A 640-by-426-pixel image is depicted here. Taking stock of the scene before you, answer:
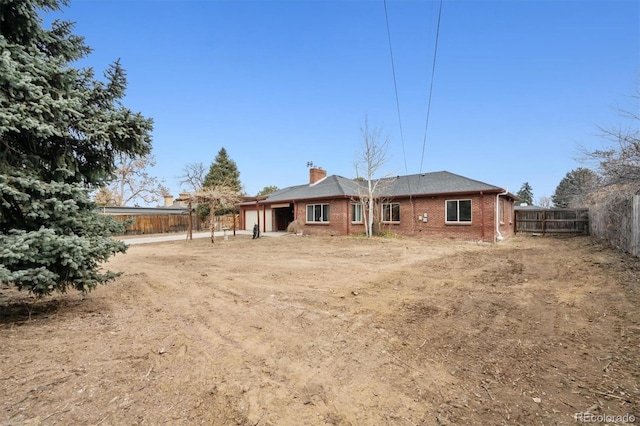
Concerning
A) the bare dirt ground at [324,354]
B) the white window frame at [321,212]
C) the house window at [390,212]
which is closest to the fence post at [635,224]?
the bare dirt ground at [324,354]

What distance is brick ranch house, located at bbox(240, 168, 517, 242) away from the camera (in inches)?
589

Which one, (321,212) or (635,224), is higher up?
(321,212)

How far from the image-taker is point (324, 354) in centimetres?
301

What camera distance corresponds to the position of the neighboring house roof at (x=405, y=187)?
1584cm

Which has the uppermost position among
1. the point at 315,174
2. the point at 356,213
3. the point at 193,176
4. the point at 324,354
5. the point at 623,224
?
the point at 193,176

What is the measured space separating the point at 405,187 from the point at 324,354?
16.8 m

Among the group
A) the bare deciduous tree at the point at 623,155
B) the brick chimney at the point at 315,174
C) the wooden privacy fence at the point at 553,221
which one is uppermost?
the brick chimney at the point at 315,174

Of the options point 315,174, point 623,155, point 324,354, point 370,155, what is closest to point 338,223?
point 370,155

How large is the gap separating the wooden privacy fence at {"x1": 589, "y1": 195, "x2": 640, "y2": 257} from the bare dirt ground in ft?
12.0

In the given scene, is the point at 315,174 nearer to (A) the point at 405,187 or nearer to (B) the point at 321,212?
(B) the point at 321,212

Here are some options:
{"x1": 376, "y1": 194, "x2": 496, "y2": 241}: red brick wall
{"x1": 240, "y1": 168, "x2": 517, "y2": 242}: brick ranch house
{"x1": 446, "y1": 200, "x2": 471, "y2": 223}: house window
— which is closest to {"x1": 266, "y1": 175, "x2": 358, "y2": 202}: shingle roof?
{"x1": 240, "y1": 168, "x2": 517, "y2": 242}: brick ranch house

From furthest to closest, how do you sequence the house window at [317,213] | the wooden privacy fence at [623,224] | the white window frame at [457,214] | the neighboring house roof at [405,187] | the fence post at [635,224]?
1. the house window at [317,213]
2. the neighboring house roof at [405,187]
3. the white window frame at [457,214]
4. the wooden privacy fence at [623,224]
5. the fence post at [635,224]

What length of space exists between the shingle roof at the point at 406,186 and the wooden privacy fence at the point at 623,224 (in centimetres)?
424

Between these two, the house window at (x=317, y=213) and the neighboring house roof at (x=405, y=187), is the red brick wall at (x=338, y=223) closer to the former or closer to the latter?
the house window at (x=317, y=213)
